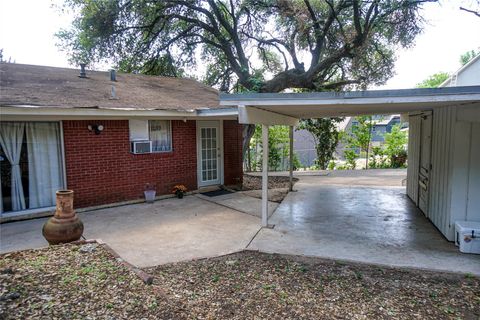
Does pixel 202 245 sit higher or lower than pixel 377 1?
lower

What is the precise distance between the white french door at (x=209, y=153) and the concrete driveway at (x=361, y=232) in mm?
2405

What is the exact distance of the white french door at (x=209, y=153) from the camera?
9.85 metres

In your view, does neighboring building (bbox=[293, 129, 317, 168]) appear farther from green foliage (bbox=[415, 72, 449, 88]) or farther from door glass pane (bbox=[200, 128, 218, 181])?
green foliage (bbox=[415, 72, 449, 88])

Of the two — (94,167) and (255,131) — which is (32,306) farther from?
(255,131)

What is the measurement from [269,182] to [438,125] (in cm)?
657

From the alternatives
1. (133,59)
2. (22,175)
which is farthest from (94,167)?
(133,59)

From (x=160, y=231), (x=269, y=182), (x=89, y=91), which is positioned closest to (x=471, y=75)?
(x=269, y=182)

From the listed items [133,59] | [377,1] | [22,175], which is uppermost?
[377,1]

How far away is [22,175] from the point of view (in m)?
6.91

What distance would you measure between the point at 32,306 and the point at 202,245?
2.72 meters

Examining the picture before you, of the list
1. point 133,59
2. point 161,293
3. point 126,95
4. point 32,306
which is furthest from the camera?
point 133,59

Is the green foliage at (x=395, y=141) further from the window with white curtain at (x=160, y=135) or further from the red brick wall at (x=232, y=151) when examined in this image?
the window with white curtain at (x=160, y=135)

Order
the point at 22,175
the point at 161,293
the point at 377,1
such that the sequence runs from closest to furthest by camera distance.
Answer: the point at 161,293
the point at 22,175
the point at 377,1

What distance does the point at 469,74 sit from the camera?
10.5 meters
